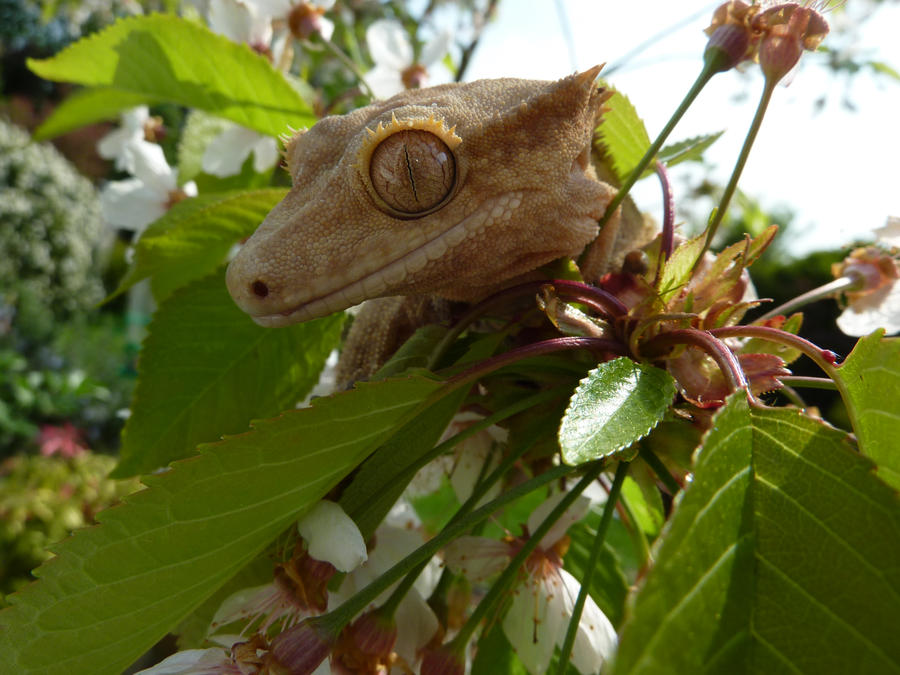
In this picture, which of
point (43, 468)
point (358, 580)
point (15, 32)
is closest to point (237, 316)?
point (358, 580)

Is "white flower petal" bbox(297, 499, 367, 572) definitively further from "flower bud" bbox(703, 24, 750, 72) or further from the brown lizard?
"flower bud" bbox(703, 24, 750, 72)

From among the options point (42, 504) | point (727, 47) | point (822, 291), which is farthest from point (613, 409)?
point (42, 504)

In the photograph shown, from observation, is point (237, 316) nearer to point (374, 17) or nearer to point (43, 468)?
point (374, 17)

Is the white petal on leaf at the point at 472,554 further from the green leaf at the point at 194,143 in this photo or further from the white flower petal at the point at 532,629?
the green leaf at the point at 194,143

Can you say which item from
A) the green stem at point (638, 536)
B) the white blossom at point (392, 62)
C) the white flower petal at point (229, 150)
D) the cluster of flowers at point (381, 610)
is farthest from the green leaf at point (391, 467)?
the white blossom at point (392, 62)

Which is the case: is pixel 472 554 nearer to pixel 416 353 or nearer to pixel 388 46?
pixel 416 353

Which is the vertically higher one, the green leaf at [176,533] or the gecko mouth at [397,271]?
the gecko mouth at [397,271]
